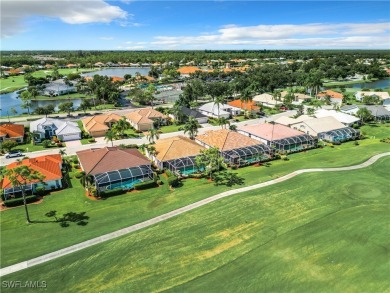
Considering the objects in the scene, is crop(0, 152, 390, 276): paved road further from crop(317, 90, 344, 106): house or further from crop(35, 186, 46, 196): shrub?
crop(317, 90, 344, 106): house

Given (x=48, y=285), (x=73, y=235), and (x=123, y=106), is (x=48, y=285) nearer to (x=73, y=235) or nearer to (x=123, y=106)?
(x=73, y=235)

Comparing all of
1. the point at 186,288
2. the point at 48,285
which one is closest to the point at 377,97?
the point at 186,288

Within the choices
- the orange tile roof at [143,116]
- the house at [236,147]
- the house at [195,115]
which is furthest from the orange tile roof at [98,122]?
the house at [236,147]

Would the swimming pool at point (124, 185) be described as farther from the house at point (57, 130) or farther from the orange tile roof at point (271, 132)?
the orange tile roof at point (271, 132)

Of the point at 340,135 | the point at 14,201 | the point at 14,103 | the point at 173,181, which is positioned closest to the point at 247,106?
the point at 340,135

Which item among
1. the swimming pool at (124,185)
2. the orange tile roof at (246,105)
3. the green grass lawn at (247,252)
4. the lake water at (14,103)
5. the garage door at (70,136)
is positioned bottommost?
the green grass lawn at (247,252)

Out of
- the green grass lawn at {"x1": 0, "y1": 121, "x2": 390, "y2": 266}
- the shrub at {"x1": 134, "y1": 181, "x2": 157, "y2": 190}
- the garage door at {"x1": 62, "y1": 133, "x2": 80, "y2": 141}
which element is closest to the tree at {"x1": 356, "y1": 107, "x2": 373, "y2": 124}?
the green grass lawn at {"x1": 0, "y1": 121, "x2": 390, "y2": 266}

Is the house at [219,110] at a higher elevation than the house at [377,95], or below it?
below
